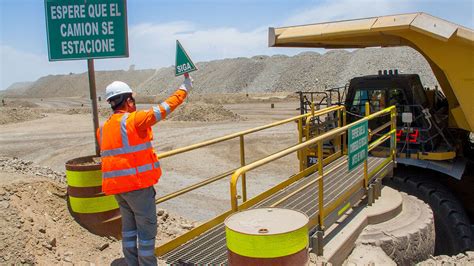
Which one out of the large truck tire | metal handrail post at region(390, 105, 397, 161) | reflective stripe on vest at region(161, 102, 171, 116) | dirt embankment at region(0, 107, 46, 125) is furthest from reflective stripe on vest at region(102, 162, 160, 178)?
dirt embankment at region(0, 107, 46, 125)

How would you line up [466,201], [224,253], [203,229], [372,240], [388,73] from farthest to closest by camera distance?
[388,73], [466,201], [372,240], [203,229], [224,253]

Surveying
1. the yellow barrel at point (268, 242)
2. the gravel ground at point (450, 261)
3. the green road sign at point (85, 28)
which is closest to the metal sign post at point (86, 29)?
the green road sign at point (85, 28)

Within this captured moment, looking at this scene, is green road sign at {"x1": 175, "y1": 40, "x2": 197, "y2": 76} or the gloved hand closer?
the gloved hand

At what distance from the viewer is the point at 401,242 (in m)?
5.08

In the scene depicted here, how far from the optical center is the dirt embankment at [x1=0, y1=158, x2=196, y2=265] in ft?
14.5

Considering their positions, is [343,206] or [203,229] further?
[343,206]

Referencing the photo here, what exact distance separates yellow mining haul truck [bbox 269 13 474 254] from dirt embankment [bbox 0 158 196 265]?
4.20 metres

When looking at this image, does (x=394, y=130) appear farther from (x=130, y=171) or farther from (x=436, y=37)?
(x=130, y=171)

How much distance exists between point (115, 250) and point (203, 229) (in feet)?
3.90

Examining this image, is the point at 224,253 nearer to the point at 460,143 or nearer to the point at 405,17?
the point at 405,17

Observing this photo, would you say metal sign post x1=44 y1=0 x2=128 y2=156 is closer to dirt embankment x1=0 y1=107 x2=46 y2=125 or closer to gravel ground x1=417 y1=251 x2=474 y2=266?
gravel ground x1=417 y1=251 x2=474 y2=266

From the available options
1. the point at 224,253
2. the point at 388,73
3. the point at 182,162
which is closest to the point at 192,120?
the point at 182,162

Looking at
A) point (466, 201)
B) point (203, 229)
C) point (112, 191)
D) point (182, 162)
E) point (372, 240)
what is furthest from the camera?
point (182, 162)

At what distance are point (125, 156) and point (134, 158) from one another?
3.1 inches
